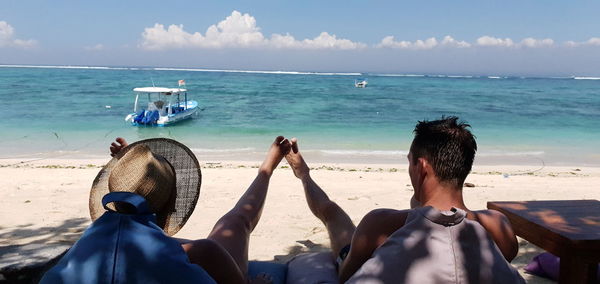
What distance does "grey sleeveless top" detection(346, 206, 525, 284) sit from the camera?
1465 millimetres

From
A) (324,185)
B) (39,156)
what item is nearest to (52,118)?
(39,156)

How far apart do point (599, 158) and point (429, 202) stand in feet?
37.4

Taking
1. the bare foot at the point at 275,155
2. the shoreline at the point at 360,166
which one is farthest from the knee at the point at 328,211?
the shoreline at the point at 360,166

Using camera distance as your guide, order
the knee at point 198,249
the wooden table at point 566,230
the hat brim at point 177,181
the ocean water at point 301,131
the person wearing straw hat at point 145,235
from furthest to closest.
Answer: the ocean water at point 301,131
the wooden table at point 566,230
the hat brim at point 177,181
the knee at point 198,249
the person wearing straw hat at point 145,235

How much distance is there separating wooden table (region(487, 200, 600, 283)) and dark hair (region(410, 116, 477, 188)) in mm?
741

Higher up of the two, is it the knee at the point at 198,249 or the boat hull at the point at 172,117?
the knee at the point at 198,249

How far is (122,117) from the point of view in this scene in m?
20.4

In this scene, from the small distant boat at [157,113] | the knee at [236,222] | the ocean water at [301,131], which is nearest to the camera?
the knee at [236,222]

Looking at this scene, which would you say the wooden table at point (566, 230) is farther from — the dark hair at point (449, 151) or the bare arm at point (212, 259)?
the bare arm at point (212, 259)

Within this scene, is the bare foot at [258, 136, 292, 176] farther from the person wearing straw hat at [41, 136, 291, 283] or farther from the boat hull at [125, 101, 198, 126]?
the boat hull at [125, 101, 198, 126]

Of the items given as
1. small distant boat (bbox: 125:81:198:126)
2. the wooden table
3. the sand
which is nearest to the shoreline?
the sand

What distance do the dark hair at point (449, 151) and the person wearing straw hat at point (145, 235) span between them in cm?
73

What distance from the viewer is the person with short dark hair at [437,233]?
4.82ft

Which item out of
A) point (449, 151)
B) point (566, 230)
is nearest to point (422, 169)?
point (449, 151)
